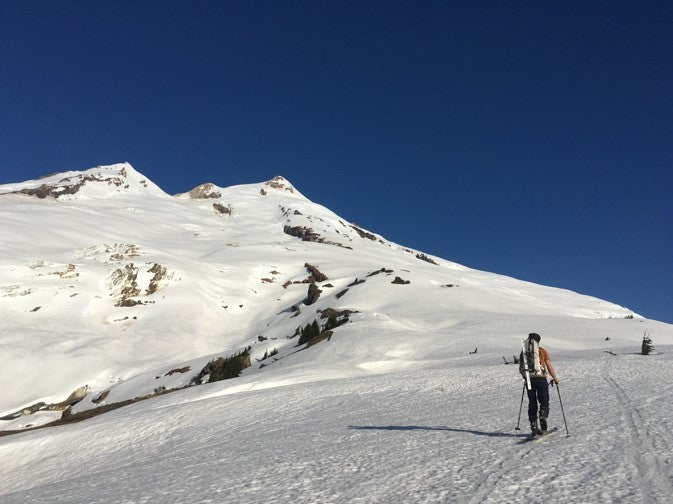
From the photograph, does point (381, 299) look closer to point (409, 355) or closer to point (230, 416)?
point (409, 355)

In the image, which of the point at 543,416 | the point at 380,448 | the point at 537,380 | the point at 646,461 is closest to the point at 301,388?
the point at 380,448

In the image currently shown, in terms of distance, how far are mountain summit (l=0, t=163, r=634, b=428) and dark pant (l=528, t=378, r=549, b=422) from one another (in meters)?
17.0

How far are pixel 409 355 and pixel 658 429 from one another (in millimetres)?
23580

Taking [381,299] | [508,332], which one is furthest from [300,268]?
[508,332]

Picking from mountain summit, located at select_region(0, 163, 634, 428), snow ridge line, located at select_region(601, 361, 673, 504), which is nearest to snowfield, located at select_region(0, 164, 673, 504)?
snow ridge line, located at select_region(601, 361, 673, 504)

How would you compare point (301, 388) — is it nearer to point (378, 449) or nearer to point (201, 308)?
point (378, 449)

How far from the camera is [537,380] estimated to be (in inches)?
404

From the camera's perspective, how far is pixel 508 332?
3700cm

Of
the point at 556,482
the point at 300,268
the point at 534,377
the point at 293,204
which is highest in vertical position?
the point at 293,204

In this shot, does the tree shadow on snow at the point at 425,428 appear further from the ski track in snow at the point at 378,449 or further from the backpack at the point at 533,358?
the backpack at the point at 533,358

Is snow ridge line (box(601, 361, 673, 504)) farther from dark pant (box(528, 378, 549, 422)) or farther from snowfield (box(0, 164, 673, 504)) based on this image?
dark pant (box(528, 378, 549, 422))

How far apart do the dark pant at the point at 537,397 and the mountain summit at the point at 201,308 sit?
55.8ft

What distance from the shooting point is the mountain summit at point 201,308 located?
3884 cm

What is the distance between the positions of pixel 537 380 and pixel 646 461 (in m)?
2.99
